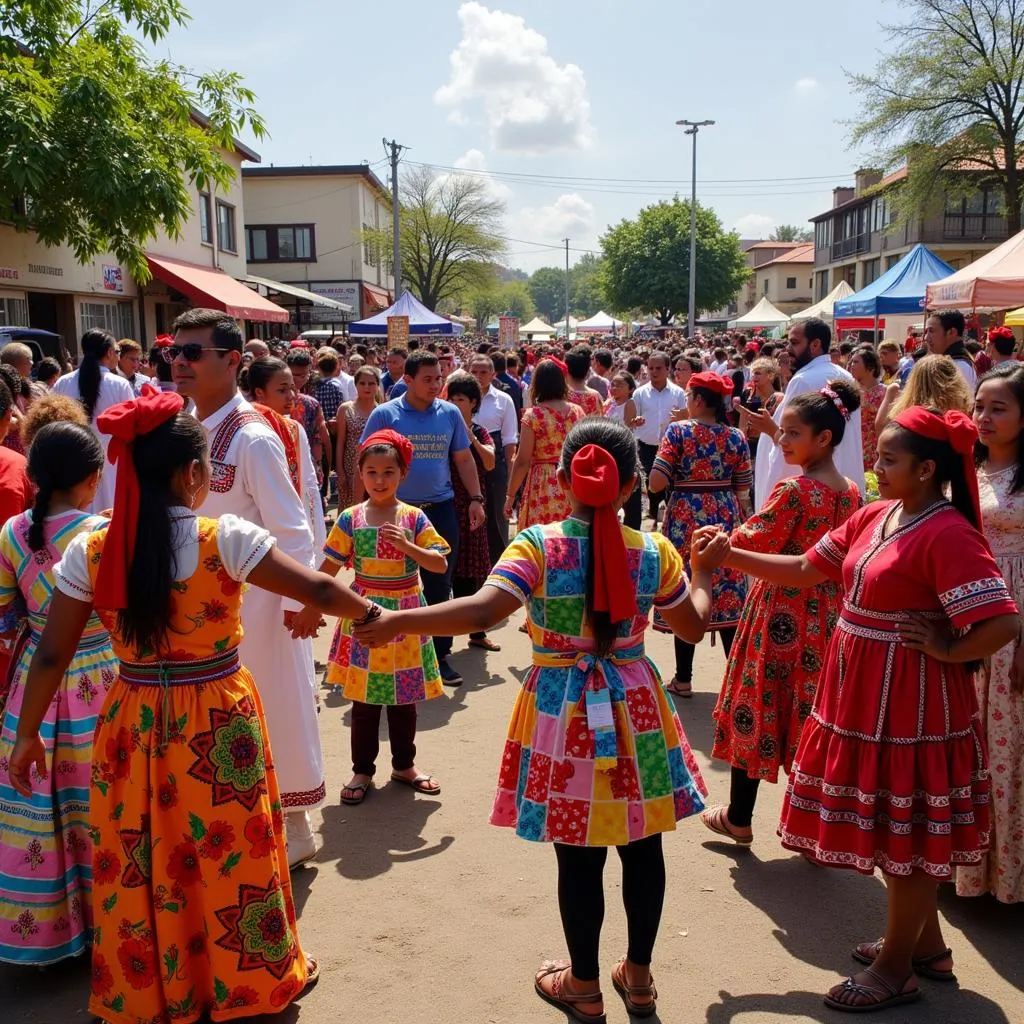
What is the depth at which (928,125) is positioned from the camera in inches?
1283

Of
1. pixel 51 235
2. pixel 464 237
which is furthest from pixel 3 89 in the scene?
pixel 464 237

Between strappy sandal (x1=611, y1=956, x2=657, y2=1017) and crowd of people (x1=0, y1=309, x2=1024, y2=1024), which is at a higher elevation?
crowd of people (x1=0, y1=309, x2=1024, y2=1024)

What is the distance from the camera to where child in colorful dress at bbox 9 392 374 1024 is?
2.62 m

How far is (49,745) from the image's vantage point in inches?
122

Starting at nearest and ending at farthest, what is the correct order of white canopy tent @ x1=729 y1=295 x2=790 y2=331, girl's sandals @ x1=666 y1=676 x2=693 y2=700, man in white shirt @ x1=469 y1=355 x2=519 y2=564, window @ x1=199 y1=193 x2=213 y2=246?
1. girl's sandals @ x1=666 y1=676 x2=693 y2=700
2. man in white shirt @ x1=469 y1=355 x2=519 y2=564
3. window @ x1=199 y1=193 x2=213 y2=246
4. white canopy tent @ x1=729 y1=295 x2=790 y2=331

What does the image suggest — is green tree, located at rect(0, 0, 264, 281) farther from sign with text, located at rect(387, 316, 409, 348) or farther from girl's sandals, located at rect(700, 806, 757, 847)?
girl's sandals, located at rect(700, 806, 757, 847)

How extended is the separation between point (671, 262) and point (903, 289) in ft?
130

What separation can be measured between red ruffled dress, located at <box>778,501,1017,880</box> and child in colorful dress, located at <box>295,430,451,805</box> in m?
2.16

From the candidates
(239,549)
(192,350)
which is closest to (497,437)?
(192,350)

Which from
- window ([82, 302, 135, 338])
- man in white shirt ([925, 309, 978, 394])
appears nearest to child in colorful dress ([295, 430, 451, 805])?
man in white shirt ([925, 309, 978, 394])

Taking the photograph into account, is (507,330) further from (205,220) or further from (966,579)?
(966,579)

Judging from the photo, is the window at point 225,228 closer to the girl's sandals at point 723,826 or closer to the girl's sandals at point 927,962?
the girl's sandals at point 723,826

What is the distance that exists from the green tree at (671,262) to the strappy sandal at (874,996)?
54.5m

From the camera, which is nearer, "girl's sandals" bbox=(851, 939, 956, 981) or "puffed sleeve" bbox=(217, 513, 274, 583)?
"puffed sleeve" bbox=(217, 513, 274, 583)
